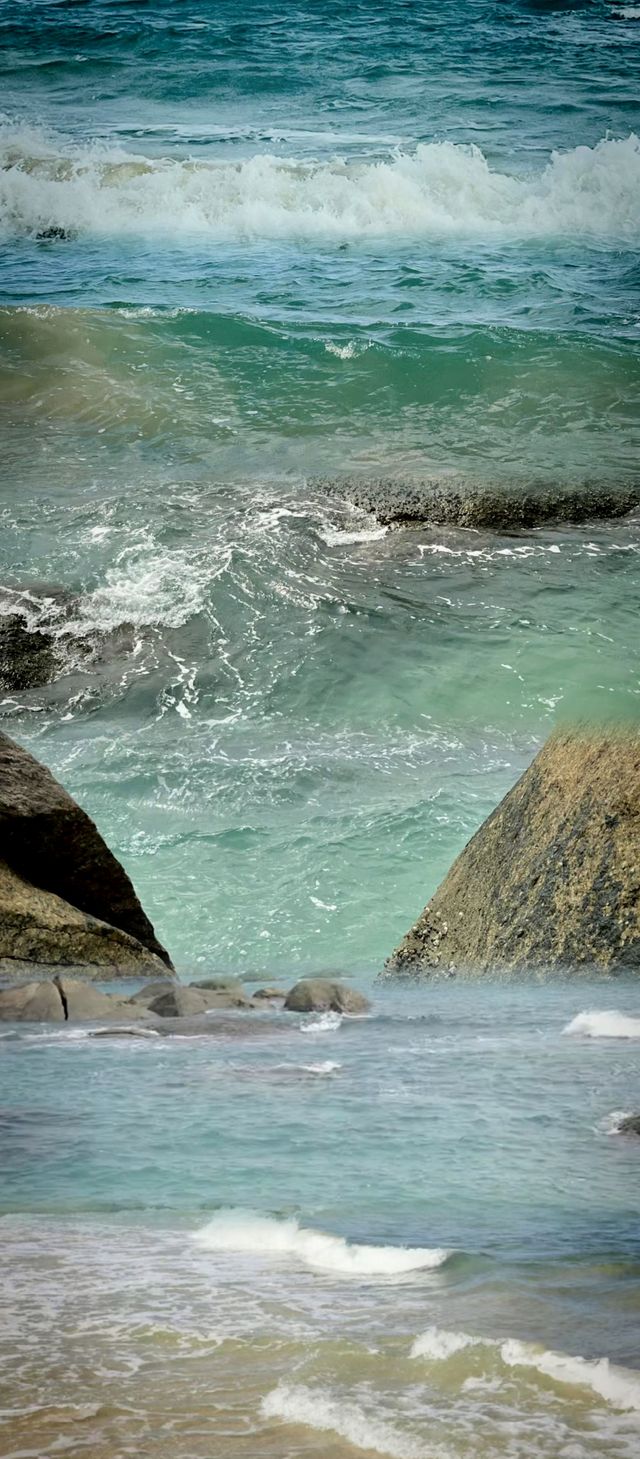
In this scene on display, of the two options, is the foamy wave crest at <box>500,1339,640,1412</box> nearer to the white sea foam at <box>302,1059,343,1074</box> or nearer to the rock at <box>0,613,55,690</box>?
the white sea foam at <box>302,1059,343,1074</box>

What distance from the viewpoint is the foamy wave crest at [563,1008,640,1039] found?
314 centimetres

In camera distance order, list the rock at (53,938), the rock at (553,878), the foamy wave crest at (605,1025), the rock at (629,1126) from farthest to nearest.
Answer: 1. the rock at (53,938)
2. the rock at (553,878)
3. the foamy wave crest at (605,1025)
4. the rock at (629,1126)

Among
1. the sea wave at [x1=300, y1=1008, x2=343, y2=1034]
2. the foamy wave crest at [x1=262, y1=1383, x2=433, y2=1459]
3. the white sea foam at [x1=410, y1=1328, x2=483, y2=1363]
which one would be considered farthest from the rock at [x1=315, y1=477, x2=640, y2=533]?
the foamy wave crest at [x1=262, y1=1383, x2=433, y2=1459]

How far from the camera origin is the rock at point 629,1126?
2361 millimetres

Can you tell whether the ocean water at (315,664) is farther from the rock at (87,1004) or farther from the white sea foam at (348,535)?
the rock at (87,1004)

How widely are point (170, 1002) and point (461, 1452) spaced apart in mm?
2621

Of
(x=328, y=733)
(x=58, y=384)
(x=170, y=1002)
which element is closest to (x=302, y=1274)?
(x=170, y=1002)

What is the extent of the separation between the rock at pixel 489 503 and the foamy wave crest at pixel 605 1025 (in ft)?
18.2

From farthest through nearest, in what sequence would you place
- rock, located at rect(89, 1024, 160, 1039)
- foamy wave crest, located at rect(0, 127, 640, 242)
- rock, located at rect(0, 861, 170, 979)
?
foamy wave crest, located at rect(0, 127, 640, 242) < rock, located at rect(0, 861, 170, 979) < rock, located at rect(89, 1024, 160, 1039)

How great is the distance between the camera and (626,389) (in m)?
→ 11.0

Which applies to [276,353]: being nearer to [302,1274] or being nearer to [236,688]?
[236,688]

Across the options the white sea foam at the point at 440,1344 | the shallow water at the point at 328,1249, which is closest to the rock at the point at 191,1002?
the shallow water at the point at 328,1249

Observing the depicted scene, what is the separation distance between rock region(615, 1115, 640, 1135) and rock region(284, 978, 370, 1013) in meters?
1.51

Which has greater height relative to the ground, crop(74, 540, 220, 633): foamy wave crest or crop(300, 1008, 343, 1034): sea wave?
crop(74, 540, 220, 633): foamy wave crest
